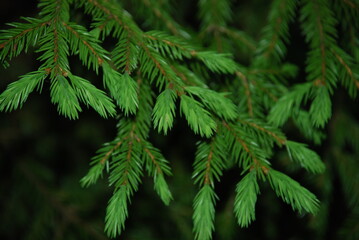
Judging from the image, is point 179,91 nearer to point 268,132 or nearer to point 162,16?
point 268,132

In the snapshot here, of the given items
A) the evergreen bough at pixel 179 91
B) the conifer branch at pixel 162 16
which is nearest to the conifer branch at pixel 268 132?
the evergreen bough at pixel 179 91

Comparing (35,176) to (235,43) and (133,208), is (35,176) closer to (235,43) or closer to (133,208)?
(133,208)

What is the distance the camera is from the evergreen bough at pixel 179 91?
842mm

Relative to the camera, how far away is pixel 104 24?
0.99 m

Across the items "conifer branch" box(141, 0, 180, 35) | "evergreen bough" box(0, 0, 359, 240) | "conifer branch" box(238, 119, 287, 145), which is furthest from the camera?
"conifer branch" box(141, 0, 180, 35)

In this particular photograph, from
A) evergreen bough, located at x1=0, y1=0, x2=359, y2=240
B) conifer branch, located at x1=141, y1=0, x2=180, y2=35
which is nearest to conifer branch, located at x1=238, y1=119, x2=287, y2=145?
evergreen bough, located at x1=0, y1=0, x2=359, y2=240

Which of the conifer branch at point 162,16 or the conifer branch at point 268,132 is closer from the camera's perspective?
the conifer branch at point 268,132

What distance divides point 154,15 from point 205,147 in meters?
0.70

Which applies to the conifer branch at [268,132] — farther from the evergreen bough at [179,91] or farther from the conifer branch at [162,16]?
the conifer branch at [162,16]

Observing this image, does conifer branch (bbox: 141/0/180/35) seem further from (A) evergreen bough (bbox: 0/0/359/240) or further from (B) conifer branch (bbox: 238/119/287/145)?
(B) conifer branch (bbox: 238/119/287/145)

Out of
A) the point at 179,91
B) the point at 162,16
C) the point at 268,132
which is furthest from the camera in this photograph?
the point at 162,16

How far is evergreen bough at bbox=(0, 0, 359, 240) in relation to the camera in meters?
0.84

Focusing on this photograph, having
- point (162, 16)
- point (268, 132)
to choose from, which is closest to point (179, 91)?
point (268, 132)

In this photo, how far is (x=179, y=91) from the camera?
0.89m
